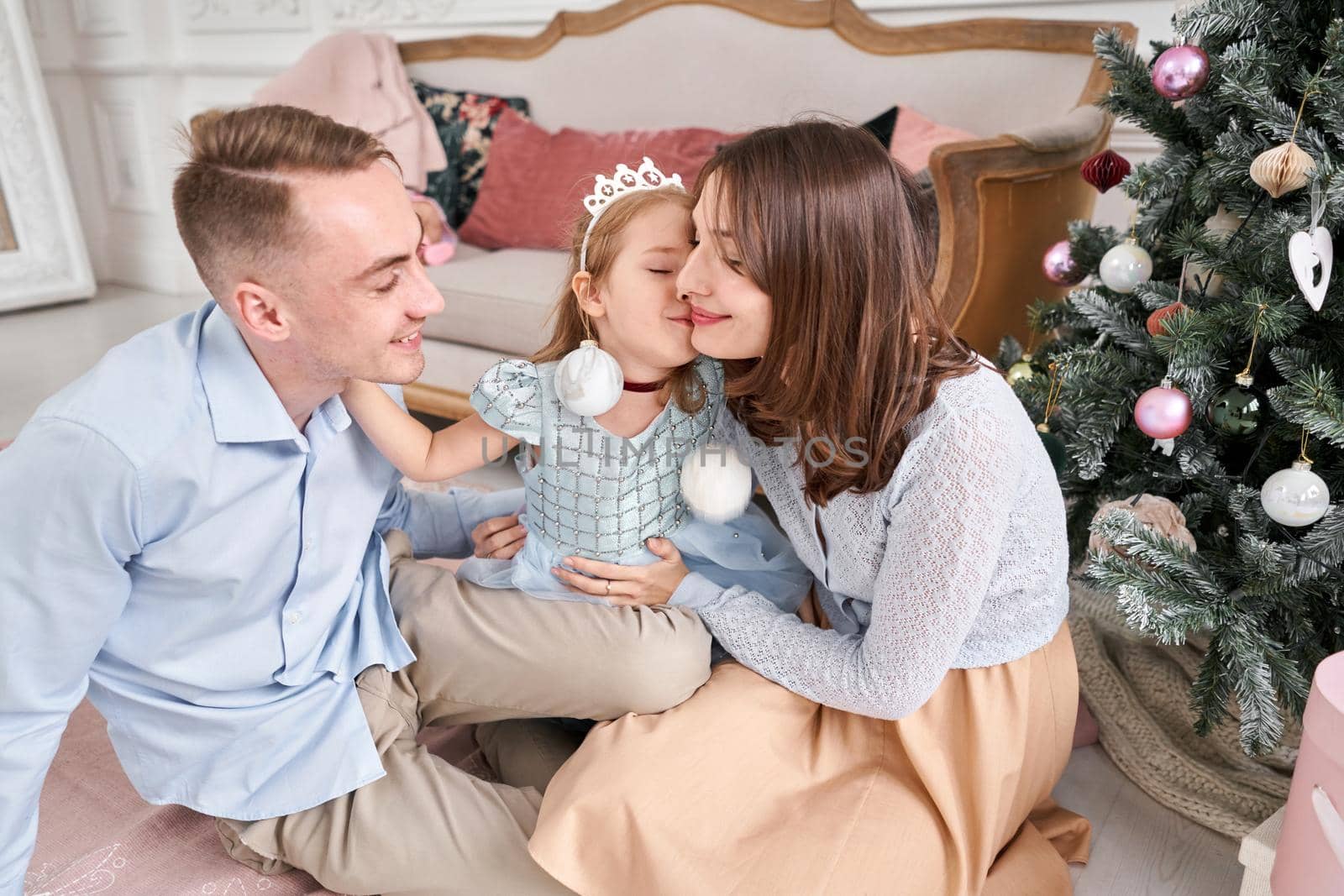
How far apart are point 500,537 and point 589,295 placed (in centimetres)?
43

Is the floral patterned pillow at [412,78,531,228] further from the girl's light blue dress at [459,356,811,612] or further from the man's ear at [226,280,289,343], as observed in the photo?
the man's ear at [226,280,289,343]

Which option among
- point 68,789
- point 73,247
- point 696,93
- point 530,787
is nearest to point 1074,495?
point 530,787

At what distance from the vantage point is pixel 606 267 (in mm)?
1241

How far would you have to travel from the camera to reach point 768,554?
1.48 meters

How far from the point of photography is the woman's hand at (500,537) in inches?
58.2

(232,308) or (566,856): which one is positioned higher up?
(232,308)

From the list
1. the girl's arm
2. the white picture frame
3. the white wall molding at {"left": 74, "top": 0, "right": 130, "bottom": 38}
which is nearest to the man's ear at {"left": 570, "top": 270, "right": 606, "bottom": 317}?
the girl's arm

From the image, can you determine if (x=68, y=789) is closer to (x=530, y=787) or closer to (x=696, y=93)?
(x=530, y=787)

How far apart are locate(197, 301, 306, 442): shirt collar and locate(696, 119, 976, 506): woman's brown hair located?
0.56m

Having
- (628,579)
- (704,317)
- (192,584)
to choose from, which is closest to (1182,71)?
(704,317)

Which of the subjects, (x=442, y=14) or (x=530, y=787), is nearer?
(x=530, y=787)

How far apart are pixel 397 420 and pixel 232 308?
26cm

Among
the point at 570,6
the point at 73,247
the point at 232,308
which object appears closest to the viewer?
the point at 232,308

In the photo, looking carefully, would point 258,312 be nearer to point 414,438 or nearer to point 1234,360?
point 414,438
